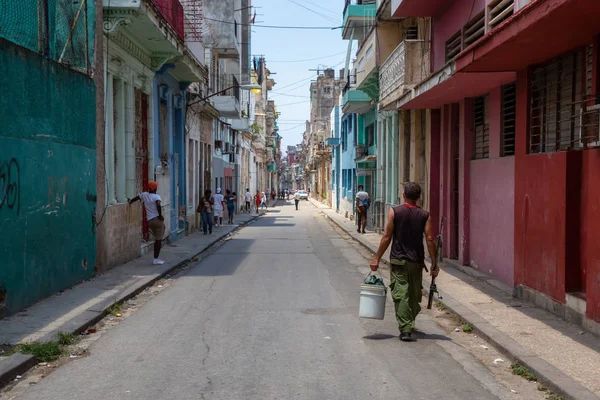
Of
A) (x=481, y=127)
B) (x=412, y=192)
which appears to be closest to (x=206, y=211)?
(x=481, y=127)

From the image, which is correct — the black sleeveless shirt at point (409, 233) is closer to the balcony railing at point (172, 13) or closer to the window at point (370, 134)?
the balcony railing at point (172, 13)

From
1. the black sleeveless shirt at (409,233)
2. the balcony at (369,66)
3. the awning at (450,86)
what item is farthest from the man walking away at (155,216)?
the balcony at (369,66)

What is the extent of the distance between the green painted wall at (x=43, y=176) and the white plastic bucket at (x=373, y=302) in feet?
14.0

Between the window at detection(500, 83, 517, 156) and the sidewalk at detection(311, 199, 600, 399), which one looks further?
the window at detection(500, 83, 517, 156)

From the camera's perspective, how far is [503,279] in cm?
1152

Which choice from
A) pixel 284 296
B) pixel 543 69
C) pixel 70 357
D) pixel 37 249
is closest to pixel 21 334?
pixel 70 357

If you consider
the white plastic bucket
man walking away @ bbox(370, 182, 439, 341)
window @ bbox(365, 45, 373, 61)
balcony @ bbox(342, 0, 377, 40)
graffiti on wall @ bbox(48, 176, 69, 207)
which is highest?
balcony @ bbox(342, 0, 377, 40)

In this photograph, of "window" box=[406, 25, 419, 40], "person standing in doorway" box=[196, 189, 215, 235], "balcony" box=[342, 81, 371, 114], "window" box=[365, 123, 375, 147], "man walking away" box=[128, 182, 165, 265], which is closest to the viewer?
"man walking away" box=[128, 182, 165, 265]

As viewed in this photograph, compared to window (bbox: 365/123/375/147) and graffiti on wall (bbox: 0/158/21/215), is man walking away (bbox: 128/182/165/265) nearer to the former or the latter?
graffiti on wall (bbox: 0/158/21/215)

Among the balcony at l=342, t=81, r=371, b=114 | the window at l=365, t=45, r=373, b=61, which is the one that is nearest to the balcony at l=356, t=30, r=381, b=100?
the window at l=365, t=45, r=373, b=61

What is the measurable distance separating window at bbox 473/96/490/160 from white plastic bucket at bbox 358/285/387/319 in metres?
6.10

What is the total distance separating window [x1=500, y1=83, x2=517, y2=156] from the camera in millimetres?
11352

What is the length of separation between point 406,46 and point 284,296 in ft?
26.4

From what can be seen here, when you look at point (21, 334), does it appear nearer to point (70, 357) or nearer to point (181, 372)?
point (70, 357)
